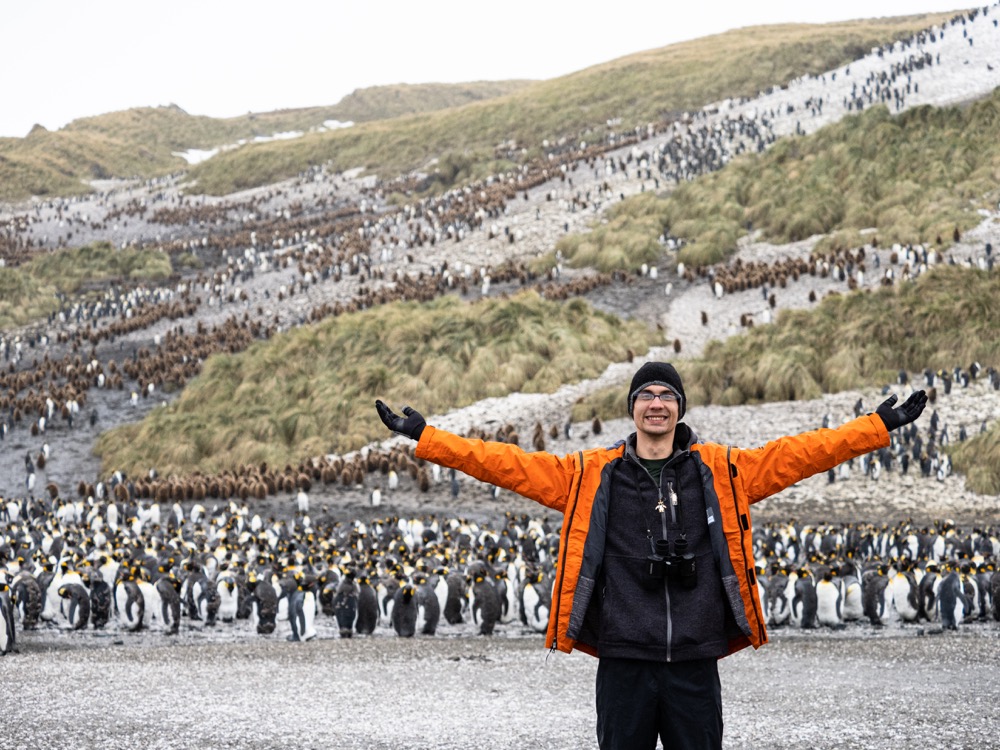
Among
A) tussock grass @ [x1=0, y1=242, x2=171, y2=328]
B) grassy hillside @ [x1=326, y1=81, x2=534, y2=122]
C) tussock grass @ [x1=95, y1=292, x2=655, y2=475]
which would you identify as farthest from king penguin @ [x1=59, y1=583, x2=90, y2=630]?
grassy hillside @ [x1=326, y1=81, x2=534, y2=122]

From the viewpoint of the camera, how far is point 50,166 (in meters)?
97.8

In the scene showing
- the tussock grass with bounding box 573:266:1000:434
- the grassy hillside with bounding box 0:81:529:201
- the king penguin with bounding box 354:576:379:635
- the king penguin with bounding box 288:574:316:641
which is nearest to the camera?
the king penguin with bounding box 288:574:316:641

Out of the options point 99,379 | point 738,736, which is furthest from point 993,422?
point 99,379

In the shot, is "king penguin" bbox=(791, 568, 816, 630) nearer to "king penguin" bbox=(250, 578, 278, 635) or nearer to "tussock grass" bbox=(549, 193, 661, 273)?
"king penguin" bbox=(250, 578, 278, 635)

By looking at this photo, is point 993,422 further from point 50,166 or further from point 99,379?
point 50,166

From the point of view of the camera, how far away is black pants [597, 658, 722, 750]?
343 cm

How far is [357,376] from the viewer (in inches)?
1140

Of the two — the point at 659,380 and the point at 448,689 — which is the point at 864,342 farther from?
the point at 659,380

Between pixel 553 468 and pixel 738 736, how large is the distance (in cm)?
396

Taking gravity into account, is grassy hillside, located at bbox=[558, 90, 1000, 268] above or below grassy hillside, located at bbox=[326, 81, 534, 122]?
below

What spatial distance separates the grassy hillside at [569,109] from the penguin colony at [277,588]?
52402 millimetres

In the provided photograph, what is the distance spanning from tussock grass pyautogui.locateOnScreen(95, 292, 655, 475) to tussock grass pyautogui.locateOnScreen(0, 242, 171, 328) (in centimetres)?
1828

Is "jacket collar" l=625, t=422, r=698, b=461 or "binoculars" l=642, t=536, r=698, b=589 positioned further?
"jacket collar" l=625, t=422, r=698, b=461

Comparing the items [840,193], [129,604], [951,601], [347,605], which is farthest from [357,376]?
[840,193]
